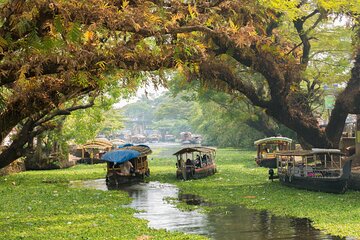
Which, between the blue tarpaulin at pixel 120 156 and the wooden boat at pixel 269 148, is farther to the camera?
the wooden boat at pixel 269 148

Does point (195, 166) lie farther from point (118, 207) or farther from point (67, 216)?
point (67, 216)

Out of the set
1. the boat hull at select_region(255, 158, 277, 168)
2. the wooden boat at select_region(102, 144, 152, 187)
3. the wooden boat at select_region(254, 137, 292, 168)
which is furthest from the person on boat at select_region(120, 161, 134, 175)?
the wooden boat at select_region(254, 137, 292, 168)

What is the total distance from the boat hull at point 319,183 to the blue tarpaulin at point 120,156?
9.28 m

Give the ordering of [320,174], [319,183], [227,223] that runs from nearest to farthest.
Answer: [227,223] → [319,183] → [320,174]

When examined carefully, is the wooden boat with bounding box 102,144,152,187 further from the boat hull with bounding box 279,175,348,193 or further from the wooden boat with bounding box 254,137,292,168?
the wooden boat with bounding box 254,137,292,168

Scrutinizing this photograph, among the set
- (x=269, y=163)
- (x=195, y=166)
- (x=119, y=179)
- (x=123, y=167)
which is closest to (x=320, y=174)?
(x=195, y=166)

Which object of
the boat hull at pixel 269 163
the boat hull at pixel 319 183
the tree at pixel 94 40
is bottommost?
the boat hull at pixel 319 183

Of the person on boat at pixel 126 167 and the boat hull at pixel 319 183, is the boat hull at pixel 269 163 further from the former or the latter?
the boat hull at pixel 319 183

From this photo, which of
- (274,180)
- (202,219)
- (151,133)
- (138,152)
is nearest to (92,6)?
(202,219)

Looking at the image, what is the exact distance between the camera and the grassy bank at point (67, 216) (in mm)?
12773

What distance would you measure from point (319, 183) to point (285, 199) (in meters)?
2.48

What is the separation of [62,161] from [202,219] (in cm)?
2790

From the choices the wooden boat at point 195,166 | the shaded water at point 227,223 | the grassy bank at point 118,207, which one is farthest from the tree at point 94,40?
the wooden boat at point 195,166

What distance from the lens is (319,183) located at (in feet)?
68.6
